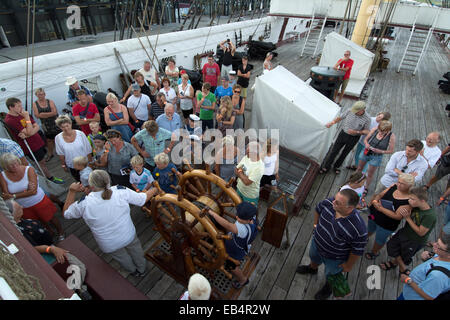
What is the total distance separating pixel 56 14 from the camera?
12.9 meters

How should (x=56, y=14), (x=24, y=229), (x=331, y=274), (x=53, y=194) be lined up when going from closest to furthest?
1. (x=24, y=229)
2. (x=331, y=274)
3. (x=53, y=194)
4. (x=56, y=14)

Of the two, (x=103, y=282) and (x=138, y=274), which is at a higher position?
(x=103, y=282)

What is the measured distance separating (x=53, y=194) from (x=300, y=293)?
3693 millimetres

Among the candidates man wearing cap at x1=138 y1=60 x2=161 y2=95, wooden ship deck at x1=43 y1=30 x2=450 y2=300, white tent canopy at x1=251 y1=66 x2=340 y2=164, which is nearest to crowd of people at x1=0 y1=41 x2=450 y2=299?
wooden ship deck at x1=43 y1=30 x2=450 y2=300

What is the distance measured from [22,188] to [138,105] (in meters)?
2.26

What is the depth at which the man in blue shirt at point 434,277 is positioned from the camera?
5.53 ft

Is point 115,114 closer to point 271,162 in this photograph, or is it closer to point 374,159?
point 271,162

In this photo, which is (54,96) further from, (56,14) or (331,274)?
(56,14)

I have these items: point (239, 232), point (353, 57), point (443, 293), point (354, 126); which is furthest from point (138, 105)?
point (353, 57)

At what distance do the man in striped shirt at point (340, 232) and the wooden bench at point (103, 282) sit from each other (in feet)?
5.71

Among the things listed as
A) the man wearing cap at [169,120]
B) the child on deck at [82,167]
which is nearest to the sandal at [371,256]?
the man wearing cap at [169,120]

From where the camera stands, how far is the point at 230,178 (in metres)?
3.19

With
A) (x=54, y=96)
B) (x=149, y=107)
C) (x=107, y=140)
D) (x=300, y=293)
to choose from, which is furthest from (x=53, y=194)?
(x=300, y=293)

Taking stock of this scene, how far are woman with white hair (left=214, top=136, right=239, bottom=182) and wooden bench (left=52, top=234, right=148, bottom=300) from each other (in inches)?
62.3
